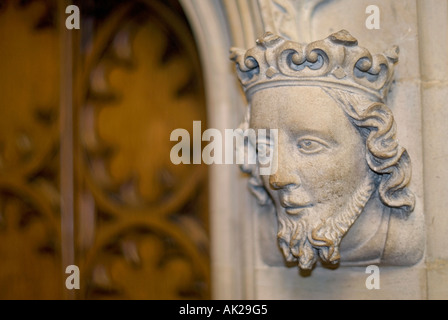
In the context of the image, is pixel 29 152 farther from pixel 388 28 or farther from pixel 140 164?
pixel 388 28

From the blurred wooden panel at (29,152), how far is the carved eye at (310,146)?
712mm

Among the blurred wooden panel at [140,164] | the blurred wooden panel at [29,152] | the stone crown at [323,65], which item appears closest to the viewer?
the stone crown at [323,65]

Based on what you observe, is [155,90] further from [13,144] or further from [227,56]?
[13,144]

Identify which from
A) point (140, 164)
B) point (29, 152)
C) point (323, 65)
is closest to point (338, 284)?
point (323, 65)

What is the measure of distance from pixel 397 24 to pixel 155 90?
1.86 ft

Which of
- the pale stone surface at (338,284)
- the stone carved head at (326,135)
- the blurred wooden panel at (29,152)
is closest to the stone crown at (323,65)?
the stone carved head at (326,135)

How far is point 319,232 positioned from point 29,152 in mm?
849

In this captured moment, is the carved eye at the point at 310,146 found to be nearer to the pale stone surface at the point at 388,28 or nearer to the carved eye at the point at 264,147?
the carved eye at the point at 264,147

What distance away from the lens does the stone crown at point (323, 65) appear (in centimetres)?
108

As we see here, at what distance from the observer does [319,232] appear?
42.9 inches

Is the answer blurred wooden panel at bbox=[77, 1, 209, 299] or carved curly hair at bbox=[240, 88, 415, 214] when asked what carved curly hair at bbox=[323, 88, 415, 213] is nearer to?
carved curly hair at bbox=[240, 88, 415, 214]

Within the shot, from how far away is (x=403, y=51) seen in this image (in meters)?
1.17
